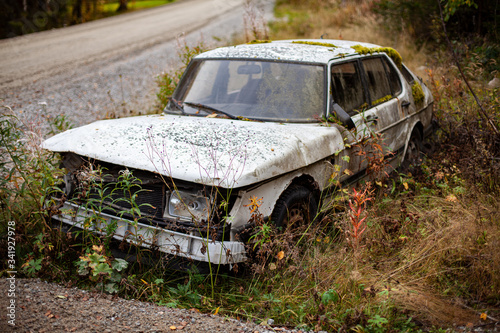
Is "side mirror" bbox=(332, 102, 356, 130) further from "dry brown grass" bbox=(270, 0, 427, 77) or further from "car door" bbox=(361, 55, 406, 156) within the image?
"dry brown grass" bbox=(270, 0, 427, 77)

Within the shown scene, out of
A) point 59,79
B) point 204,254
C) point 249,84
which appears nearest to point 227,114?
point 249,84

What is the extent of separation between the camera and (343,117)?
4.05 m

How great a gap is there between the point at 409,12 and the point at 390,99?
5836mm

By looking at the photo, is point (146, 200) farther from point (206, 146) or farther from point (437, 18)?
point (437, 18)

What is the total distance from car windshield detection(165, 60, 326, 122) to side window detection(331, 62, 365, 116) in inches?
7.2

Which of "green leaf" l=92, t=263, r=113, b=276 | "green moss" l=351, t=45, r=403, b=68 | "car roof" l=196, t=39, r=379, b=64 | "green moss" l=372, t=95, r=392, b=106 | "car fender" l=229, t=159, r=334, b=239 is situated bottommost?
"green leaf" l=92, t=263, r=113, b=276

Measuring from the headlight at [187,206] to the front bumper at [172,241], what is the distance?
156 millimetres

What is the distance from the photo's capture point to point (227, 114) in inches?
164

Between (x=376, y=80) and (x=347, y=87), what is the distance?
0.73 meters

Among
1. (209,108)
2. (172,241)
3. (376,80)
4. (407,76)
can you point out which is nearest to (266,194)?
(172,241)

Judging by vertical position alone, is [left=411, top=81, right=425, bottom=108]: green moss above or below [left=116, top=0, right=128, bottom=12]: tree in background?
below

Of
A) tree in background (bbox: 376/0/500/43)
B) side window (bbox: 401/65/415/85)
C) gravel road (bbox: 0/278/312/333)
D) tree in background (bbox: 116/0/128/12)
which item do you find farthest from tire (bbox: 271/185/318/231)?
tree in background (bbox: 116/0/128/12)

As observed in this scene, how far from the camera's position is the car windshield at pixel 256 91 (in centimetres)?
413

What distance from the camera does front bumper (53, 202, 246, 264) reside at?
3.03 m
